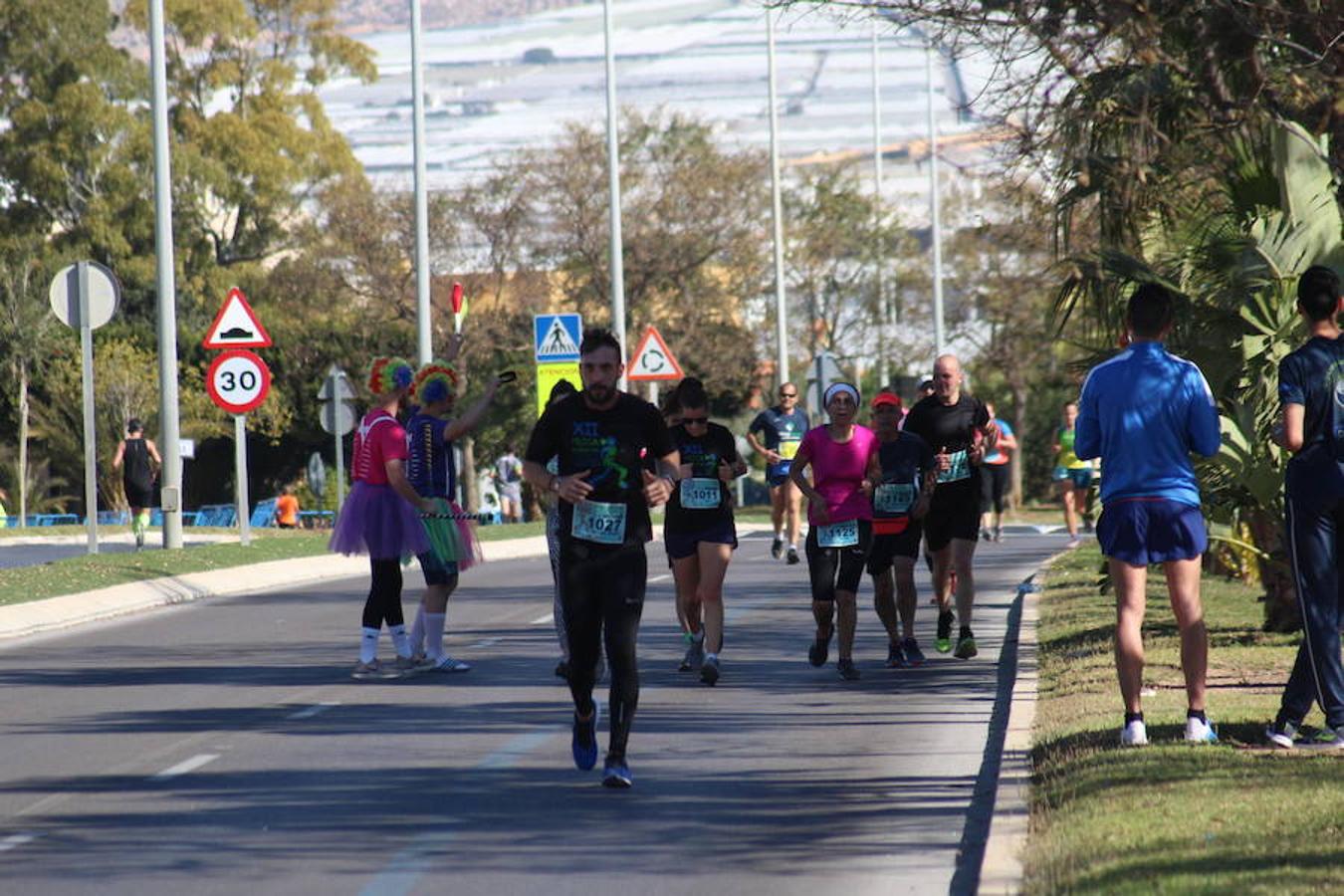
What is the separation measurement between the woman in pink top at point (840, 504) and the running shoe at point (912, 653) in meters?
0.71

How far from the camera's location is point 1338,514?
9.70 metres

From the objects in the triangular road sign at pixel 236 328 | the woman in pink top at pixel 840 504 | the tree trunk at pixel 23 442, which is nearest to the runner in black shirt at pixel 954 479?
the woman in pink top at pixel 840 504

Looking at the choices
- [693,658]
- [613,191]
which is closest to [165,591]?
[693,658]

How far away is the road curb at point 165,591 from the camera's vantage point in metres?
19.8

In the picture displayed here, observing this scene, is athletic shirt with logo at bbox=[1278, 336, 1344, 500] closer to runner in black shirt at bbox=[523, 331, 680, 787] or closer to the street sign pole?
runner in black shirt at bbox=[523, 331, 680, 787]

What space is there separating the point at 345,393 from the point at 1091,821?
3320 cm

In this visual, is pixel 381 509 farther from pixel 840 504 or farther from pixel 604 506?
pixel 604 506

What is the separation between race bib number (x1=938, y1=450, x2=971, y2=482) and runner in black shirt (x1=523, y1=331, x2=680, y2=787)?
18.2ft

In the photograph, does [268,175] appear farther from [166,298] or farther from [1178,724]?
[1178,724]

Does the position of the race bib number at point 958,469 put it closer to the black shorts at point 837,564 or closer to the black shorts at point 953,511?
the black shorts at point 953,511

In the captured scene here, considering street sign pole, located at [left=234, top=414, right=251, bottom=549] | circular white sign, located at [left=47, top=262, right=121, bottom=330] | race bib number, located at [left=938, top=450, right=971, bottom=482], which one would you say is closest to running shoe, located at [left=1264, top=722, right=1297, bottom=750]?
race bib number, located at [left=938, top=450, right=971, bottom=482]

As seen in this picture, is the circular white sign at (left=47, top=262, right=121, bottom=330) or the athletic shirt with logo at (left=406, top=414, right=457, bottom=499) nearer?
the athletic shirt with logo at (left=406, top=414, right=457, bottom=499)

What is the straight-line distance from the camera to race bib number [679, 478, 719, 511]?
14547 millimetres

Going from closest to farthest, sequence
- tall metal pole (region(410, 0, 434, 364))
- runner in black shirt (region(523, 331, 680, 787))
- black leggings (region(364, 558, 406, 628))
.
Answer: runner in black shirt (region(523, 331, 680, 787)) < black leggings (region(364, 558, 406, 628)) < tall metal pole (region(410, 0, 434, 364))
